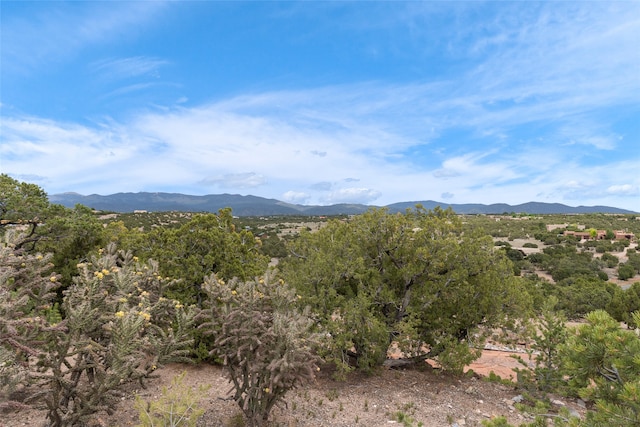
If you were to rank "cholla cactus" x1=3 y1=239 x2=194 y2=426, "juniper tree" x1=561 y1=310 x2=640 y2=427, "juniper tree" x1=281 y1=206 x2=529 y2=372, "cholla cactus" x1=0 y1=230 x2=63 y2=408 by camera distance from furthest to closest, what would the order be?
"juniper tree" x1=281 y1=206 x2=529 y2=372
"cholla cactus" x1=3 y1=239 x2=194 y2=426
"cholla cactus" x1=0 y1=230 x2=63 y2=408
"juniper tree" x1=561 y1=310 x2=640 y2=427

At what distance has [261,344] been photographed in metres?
5.40

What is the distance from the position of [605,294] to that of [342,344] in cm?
1703

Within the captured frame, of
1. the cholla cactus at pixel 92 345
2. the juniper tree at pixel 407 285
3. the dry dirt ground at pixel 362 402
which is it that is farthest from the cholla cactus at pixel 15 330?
the juniper tree at pixel 407 285

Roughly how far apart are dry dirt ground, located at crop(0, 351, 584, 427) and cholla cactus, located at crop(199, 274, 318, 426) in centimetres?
70

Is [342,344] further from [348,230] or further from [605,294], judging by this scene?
[605,294]

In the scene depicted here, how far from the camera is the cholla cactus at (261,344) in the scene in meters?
5.17

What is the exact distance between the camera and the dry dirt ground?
6367 mm

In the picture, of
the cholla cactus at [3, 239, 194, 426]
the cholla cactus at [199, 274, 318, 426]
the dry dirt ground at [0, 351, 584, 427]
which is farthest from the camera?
the dry dirt ground at [0, 351, 584, 427]

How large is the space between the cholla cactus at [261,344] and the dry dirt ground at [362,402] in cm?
70

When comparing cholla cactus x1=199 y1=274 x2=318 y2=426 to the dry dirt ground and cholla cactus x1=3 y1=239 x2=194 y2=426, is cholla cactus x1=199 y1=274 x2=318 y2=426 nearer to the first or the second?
the dry dirt ground

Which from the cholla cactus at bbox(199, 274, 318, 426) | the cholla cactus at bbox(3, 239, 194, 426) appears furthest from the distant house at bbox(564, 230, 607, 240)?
the cholla cactus at bbox(3, 239, 194, 426)

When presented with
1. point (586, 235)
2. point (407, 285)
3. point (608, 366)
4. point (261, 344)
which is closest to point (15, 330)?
point (261, 344)

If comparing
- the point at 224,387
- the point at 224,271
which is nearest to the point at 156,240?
the point at 224,271

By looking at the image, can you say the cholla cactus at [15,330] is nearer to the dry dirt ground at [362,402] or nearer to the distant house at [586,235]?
the dry dirt ground at [362,402]
